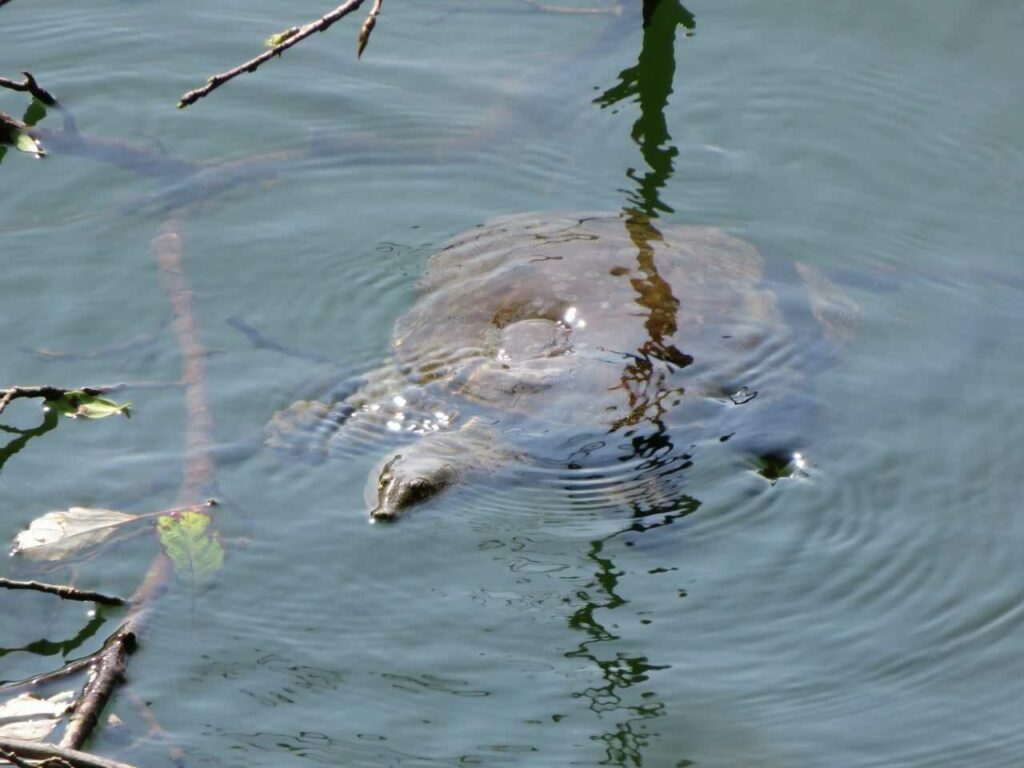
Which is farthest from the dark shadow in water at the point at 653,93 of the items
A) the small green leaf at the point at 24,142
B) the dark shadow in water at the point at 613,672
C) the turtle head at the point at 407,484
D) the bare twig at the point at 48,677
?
the bare twig at the point at 48,677

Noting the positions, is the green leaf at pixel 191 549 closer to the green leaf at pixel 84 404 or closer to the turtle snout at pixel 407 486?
the green leaf at pixel 84 404

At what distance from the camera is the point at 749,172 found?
5520 mm

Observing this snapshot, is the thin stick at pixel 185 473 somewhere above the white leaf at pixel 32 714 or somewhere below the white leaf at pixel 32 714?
above

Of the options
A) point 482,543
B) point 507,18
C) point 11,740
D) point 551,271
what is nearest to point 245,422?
point 482,543

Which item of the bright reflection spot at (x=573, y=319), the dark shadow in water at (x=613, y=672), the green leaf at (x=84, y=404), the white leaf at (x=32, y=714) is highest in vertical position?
the bright reflection spot at (x=573, y=319)

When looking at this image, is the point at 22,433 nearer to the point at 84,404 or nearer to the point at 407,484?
the point at 84,404

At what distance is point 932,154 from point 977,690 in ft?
8.41

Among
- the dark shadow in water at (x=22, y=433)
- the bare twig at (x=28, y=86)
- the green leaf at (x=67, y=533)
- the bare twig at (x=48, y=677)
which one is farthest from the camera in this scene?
the bare twig at (x=28, y=86)

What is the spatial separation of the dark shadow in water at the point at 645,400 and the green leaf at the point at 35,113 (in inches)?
85.8

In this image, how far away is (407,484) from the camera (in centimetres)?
409

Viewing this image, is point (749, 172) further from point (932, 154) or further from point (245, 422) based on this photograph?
point (245, 422)

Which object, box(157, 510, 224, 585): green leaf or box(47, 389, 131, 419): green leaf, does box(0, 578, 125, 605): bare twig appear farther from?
box(47, 389, 131, 419): green leaf

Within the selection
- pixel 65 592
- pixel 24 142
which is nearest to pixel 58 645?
pixel 65 592

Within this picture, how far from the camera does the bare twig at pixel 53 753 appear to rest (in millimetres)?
2816
